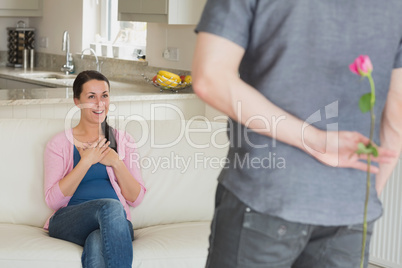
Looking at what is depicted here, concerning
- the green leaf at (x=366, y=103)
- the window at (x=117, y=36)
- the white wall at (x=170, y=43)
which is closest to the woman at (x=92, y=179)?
the green leaf at (x=366, y=103)

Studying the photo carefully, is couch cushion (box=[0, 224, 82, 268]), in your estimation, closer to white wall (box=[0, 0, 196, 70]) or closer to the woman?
the woman

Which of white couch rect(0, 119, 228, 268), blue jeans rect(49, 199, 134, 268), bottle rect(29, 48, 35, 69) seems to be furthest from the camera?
bottle rect(29, 48, 35, 69)

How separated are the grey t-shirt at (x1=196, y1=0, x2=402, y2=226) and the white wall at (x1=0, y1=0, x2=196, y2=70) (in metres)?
3.86

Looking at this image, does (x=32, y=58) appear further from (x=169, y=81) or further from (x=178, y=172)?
(x=178, y=172)

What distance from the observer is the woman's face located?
3184 mm

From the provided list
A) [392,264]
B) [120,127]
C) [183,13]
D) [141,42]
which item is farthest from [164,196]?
[141,42]

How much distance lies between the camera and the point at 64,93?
4.61 meters

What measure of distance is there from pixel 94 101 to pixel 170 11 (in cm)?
165

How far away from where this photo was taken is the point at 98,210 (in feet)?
9.39

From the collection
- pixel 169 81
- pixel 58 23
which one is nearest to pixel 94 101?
pixel 169 81

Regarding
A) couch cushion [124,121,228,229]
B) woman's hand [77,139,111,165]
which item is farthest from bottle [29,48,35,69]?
woman's hand [77,139,111,165]

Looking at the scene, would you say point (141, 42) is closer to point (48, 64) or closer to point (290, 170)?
point (48, 64)

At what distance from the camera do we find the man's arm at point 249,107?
1.19 metres

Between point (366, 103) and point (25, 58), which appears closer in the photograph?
point (366, 103)
